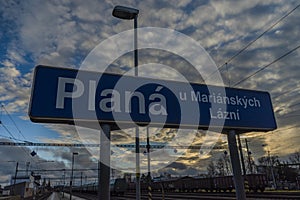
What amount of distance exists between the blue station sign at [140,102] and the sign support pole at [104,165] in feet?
0.86

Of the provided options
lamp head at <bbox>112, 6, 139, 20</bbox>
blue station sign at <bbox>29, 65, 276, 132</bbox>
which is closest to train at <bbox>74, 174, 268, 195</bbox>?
blue station sign at <bbox>29, 65, 276, 132</bbox>

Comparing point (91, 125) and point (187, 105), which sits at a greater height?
point (187, 105)

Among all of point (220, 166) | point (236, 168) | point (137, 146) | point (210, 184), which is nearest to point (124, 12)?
point (137, 146)

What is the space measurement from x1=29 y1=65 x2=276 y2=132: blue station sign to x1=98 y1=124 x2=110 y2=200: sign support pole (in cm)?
26

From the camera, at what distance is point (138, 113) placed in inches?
185

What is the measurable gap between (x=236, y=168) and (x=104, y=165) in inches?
120

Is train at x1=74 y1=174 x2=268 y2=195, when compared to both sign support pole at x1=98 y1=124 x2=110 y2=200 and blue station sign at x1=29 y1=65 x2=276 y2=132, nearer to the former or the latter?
blue station sign at x1=29 y1=65 x2=276 y2=132

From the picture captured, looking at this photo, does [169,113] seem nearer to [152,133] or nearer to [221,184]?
[152,133]

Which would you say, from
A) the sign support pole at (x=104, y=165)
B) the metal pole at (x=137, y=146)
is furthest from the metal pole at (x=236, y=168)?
the sign support pole at (x=104, y=165)

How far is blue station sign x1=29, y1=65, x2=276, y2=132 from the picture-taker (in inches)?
166

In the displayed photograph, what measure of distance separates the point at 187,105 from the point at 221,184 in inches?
1406

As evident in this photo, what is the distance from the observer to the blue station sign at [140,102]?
422 cm

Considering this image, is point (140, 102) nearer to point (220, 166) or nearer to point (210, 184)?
point (210, 184)

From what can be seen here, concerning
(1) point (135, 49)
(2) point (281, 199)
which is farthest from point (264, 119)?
(2) point (281, 199)
